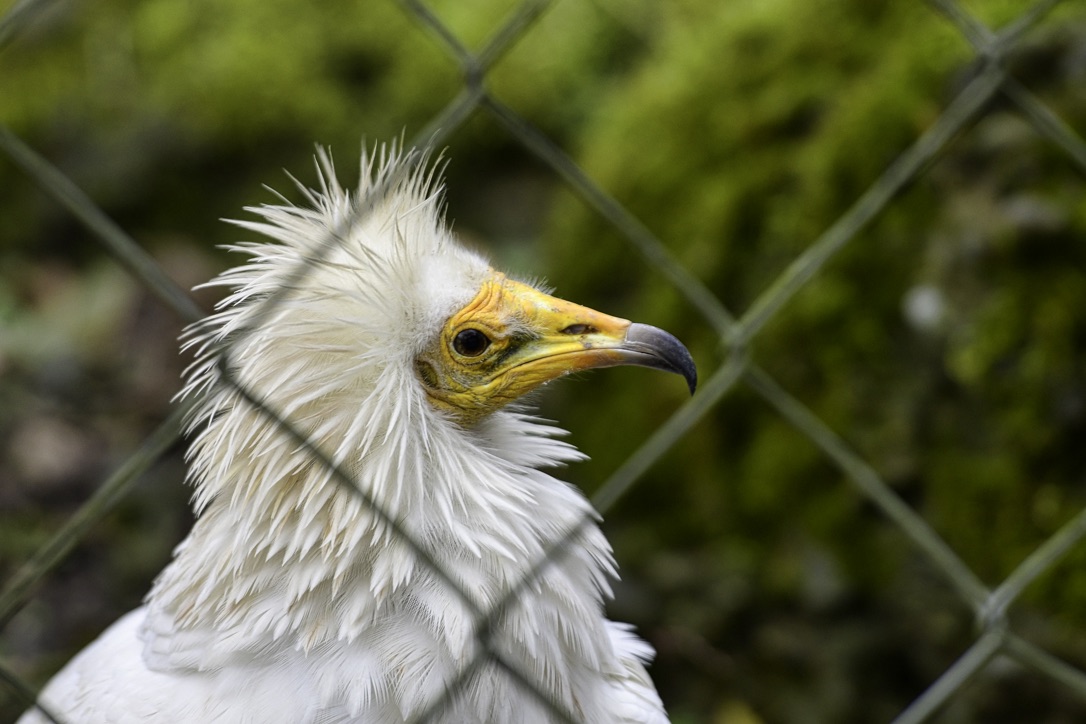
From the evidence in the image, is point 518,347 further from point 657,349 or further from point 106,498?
point 106,498

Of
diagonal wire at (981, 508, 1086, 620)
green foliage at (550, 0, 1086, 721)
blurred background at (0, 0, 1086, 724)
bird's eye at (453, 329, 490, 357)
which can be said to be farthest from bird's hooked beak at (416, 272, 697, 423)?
green foliage at (550, 0, 1086, 721)

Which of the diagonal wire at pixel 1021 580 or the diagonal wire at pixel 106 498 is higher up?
the diagonal wire at pixel 1021 580

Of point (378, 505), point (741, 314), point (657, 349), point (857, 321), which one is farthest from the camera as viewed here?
point (741, 314)

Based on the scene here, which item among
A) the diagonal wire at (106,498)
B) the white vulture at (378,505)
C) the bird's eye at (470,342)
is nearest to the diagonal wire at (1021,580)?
the white vulture at (378,505)

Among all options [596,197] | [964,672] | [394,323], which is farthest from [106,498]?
[964,672]

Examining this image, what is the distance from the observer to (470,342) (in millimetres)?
1472

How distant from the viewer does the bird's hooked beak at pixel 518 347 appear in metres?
1.44

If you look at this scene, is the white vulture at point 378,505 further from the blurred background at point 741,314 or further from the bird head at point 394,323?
the blurred background at point 741,314

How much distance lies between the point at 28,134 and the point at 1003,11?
12.1 feet

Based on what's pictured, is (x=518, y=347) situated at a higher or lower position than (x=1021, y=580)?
lower

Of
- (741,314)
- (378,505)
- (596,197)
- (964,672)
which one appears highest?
(741,314)

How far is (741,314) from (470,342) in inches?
57.8

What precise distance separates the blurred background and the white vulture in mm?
395

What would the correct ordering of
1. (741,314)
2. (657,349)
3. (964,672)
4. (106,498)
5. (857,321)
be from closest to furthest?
(106,498) < (657,349) < (964,672) < (857,321) < (741,314)
